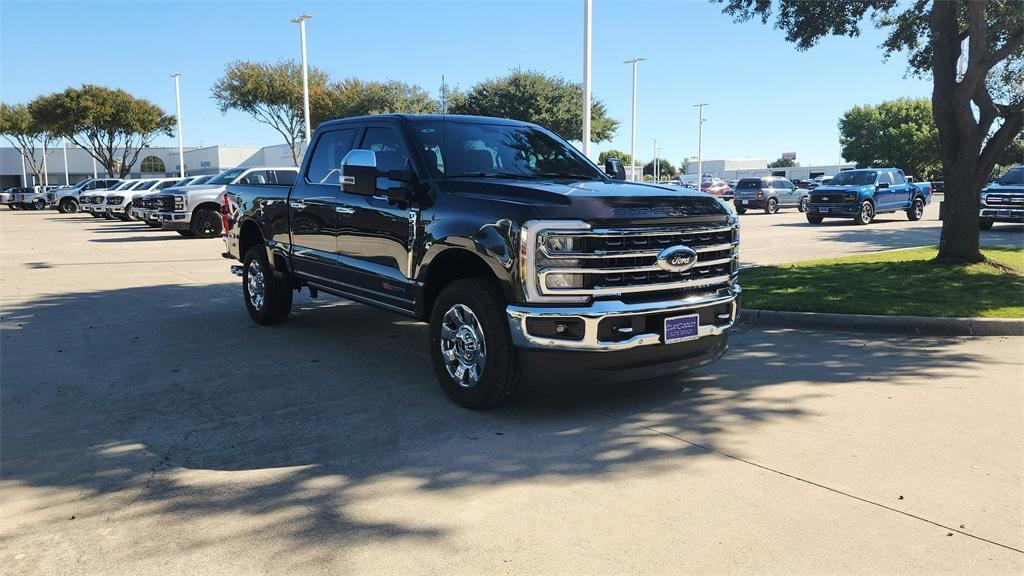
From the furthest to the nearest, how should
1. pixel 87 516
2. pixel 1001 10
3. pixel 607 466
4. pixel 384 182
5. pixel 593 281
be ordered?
pixel 1001 10
pixel 384 182
pixel 593 281
pixel 607 466
pixel 87 516

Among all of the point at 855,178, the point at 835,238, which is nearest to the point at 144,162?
the point at 855,178

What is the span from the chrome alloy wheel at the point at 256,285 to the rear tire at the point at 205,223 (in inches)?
530

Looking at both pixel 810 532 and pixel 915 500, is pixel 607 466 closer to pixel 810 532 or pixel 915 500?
pixel 810 532

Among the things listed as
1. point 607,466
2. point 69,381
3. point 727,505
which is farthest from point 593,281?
point 69,381

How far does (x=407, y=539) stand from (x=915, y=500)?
8.24 feet

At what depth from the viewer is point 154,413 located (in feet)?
17.2

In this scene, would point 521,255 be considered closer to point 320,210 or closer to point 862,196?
point 320,210

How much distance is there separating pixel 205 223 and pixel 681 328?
18.8 metres

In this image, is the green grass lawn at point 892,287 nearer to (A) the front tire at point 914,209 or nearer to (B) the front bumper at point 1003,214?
(B) the front bumper at point 1003,214

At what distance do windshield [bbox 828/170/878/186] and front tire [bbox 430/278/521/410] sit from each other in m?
22.5

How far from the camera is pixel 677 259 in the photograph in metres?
4.98

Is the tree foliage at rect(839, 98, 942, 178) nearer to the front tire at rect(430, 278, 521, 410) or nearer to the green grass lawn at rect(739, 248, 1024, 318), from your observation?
the green grass lawn at rect(739, 248, 1024, 318)

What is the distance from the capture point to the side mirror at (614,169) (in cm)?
718

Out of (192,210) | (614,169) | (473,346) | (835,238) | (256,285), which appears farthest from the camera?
(192,210)
